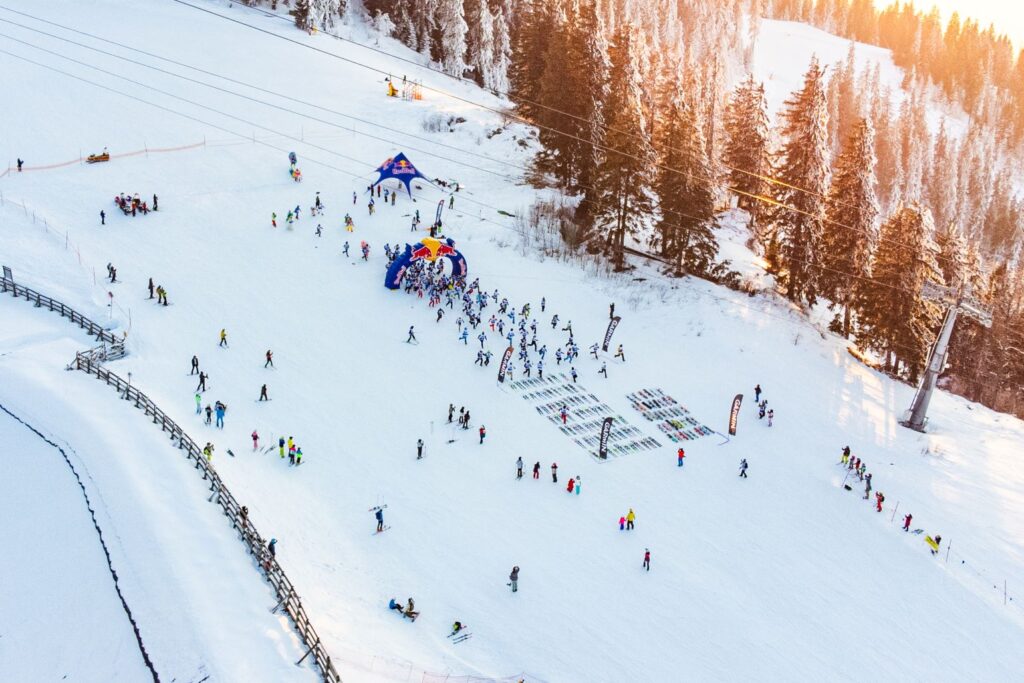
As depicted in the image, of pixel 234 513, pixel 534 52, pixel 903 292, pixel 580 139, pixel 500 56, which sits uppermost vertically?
pixel 534 52

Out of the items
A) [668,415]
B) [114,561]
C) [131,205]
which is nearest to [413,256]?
[668,415]

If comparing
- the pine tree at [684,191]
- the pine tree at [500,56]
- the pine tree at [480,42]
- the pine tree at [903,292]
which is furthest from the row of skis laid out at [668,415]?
the pine tree at [500,56]

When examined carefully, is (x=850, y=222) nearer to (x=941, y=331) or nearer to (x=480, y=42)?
(x=941, y=331)

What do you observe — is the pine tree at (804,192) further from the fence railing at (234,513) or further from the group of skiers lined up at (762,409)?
the fence railing at (234,513)

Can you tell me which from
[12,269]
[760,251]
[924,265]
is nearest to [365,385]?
[12,269]

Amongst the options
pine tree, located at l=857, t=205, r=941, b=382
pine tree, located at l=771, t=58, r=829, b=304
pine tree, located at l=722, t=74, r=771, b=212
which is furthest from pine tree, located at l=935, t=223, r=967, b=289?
pine tree, located at l=722, t=74, r=771, b=212

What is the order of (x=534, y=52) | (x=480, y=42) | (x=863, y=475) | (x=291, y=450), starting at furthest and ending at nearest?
(x=480, y=42) < (x=534, y=52) < (x=863, y=475) < (x=291, y=450)

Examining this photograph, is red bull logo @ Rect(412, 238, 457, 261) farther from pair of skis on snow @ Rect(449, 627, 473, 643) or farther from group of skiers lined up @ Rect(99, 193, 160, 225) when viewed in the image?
pair of skis on snow @ Rect(449, 627, 473, 643)
